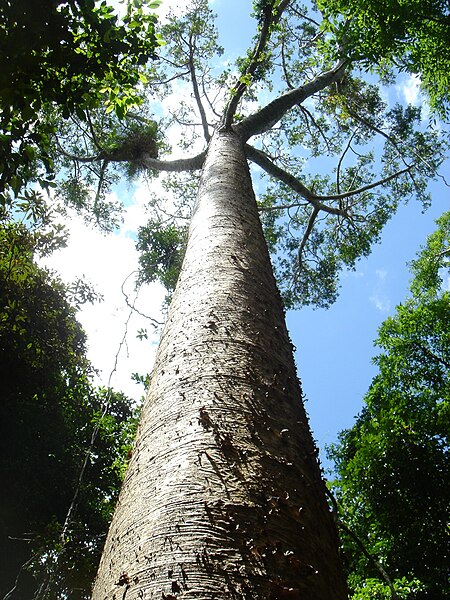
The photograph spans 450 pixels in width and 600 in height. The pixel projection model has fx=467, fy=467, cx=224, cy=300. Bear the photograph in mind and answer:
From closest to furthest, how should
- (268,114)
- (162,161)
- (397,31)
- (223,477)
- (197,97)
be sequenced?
(223,477), (397,31), (268,114), (162,161), (197,97)

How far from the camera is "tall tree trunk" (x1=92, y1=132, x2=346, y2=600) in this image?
3.00 feet

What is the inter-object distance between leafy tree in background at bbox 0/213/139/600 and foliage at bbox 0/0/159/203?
4756 mm

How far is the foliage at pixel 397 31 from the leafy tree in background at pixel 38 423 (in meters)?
5.42

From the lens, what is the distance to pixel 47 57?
275 cm

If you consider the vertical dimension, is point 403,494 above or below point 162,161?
below

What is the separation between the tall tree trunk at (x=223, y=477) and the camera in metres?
0.91

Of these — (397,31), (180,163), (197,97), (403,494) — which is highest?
(197,97)

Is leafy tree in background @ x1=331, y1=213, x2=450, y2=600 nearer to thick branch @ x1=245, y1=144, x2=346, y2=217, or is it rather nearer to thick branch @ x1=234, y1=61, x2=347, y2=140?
thick branch @ x1=245, y1=144, x2=346, y2=217

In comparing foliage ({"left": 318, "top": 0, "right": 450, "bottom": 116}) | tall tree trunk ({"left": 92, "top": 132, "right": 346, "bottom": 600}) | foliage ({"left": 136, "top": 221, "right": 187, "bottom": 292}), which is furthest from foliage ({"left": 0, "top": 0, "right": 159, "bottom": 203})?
foliage ({"left": 136, "top": 221, "right": 187, "bottom": 292})

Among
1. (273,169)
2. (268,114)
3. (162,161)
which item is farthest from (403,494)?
(162,161)

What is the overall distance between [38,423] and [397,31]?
781 cm

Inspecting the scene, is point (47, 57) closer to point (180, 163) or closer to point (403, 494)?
point (180, 163)

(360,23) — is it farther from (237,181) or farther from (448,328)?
(448,328)

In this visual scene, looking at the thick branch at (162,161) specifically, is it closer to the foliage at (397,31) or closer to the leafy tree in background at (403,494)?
the foliage at (397,31)
